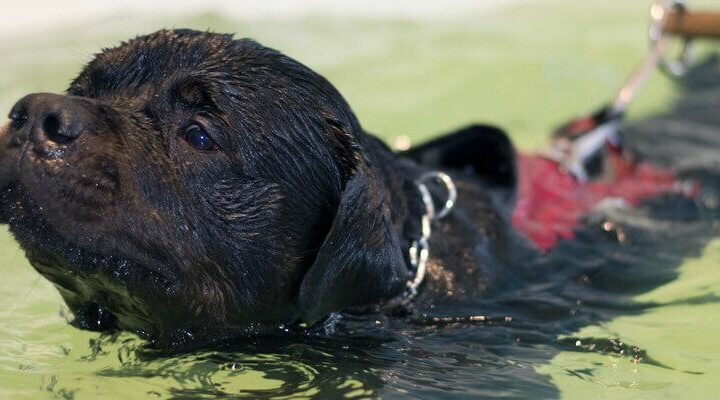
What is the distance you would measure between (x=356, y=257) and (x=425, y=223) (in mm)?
548

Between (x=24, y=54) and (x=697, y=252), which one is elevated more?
(x=24, y=54)

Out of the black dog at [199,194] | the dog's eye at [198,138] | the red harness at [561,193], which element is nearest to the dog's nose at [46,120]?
the black dog at [199,194]

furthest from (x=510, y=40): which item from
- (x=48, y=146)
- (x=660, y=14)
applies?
(x=48, y=146)

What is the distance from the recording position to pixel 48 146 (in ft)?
9.23

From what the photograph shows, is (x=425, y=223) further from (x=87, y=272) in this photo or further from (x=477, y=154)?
(x=87, y=272)

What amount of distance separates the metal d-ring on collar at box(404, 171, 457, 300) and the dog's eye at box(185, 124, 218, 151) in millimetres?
802

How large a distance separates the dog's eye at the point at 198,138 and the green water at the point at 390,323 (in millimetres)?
644

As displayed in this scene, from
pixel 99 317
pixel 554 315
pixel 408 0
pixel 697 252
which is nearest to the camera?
pixel 99 317

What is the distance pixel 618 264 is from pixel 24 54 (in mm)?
4939

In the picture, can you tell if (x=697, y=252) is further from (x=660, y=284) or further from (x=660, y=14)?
(x=660, y=14)

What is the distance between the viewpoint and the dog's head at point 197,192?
2.83 metres

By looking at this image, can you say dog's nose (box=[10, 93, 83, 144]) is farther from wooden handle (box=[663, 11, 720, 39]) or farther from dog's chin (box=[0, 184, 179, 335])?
wooden handle (box=[663, 11, 720, 39])

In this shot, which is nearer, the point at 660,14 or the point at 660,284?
the point at 660,284

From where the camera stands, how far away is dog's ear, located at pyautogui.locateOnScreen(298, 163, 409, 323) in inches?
122
